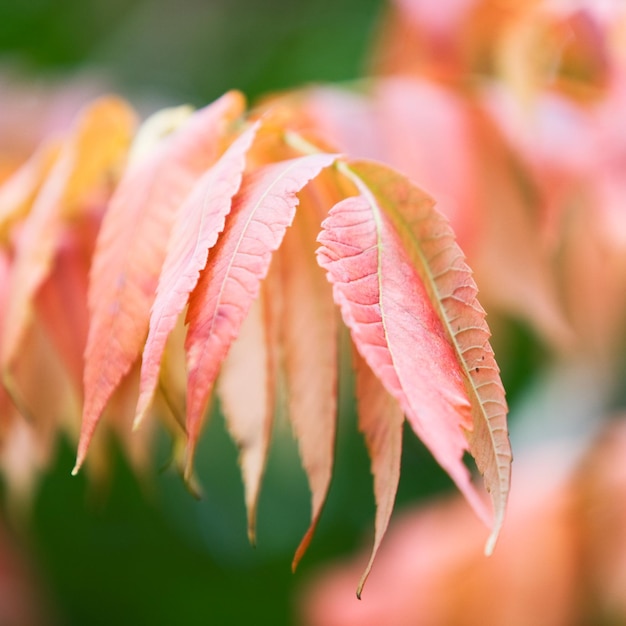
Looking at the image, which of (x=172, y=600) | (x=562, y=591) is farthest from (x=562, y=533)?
(x=172, y=600)

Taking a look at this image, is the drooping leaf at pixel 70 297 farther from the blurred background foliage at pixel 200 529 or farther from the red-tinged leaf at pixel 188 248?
the blurred background foliage at pixel 200 529

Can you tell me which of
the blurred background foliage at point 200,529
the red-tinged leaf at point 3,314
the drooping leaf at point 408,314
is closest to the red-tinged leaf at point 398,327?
the drooping leaf at point 408,314

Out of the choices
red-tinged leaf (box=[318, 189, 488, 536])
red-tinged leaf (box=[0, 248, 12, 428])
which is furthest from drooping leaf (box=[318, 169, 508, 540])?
red-tinged leaf (box=[0, 248, 12, 428])

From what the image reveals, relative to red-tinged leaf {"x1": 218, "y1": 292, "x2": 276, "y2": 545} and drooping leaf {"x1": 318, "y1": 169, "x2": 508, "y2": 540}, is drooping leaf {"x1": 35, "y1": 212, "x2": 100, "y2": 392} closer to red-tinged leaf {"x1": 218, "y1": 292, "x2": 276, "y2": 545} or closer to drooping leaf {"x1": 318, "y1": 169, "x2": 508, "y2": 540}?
red-tinged leaf {"x1": 218, "y1": 292, "x2": 276, "y2": 545}

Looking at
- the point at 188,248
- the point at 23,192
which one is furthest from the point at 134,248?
the point at 23,192

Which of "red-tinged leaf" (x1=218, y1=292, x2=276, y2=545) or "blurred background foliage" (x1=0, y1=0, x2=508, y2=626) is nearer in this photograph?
"red-tinged leaf" (x1=218, y1=292, x2=276, y2=545)

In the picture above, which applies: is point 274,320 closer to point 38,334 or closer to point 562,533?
point 38,334
